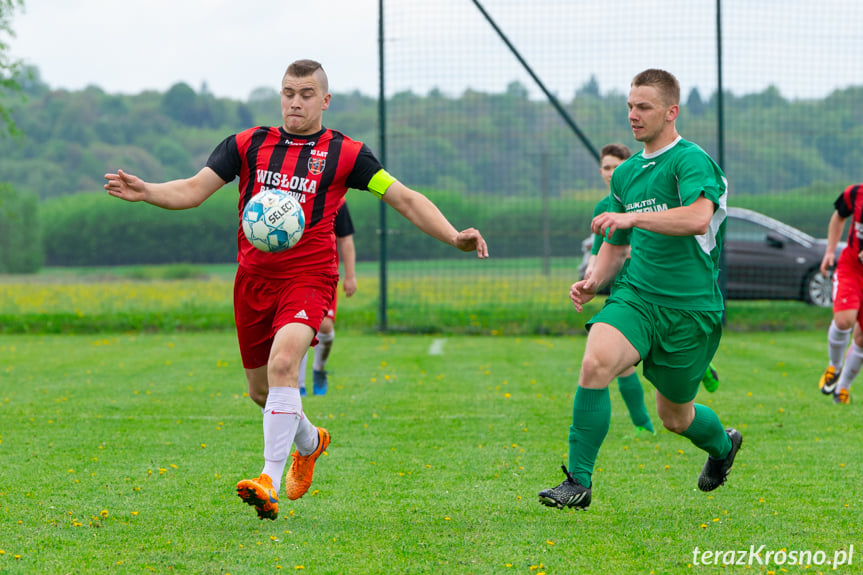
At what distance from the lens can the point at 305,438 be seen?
5.03 metres

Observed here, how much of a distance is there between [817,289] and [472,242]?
39.0 feet

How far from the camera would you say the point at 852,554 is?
393cm

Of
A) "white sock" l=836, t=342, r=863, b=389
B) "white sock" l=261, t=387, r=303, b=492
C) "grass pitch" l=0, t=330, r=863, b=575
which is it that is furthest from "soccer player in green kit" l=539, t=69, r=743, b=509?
"white sock" l=836, t=342, r=863, b=389

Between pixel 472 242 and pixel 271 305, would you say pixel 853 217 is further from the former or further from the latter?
pixel 271 305

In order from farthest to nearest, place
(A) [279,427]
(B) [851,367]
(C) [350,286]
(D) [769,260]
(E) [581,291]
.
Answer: (D) [769,260] → (C) [350,286] → (B) [851,367] → (E) [581,291] → (A) [279,427]

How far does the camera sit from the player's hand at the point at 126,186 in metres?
4.75

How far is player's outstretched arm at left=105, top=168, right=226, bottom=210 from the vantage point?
477 cm

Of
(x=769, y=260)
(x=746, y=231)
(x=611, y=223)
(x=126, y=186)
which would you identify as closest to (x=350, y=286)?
(x=126, y=186)

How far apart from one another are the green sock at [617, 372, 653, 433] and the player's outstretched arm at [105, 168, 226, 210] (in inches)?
126

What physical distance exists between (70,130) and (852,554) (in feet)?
53.6

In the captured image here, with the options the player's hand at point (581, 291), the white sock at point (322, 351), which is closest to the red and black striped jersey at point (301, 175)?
the player's hand at point (581, 291)

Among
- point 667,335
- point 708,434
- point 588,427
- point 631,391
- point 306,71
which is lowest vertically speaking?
point 631,391

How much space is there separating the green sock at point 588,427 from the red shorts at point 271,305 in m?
1.40

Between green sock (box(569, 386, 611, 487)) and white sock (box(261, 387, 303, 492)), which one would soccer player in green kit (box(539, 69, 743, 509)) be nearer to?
green sock (box(569, 386, 611, 487))
